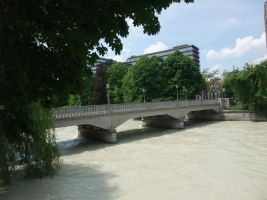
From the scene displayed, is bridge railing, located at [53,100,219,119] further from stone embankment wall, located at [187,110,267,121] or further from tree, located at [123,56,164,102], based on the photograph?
tree, located at [123,56,164,102]

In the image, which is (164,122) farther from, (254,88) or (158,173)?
(158,173)

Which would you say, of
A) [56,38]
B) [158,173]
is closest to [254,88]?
[158,173]

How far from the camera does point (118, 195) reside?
15148 mm

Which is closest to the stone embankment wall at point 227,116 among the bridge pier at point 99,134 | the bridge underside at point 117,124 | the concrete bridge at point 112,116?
the bridge underside at point 117,124

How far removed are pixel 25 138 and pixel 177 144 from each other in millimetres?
15566

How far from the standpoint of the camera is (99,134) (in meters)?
33.3

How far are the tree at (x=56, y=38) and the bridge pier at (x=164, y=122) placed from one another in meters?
33.6

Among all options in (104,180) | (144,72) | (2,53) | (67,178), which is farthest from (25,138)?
(144,72)

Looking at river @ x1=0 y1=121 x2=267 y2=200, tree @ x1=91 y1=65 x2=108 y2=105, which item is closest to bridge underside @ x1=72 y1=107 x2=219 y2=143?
river @ x1=0 y1=121 x2=267 y2=200

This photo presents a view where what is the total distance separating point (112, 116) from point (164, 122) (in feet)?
41.8

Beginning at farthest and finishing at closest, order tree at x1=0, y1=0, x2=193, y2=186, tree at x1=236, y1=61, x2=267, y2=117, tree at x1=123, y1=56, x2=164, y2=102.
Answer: tree at x1=123, y1=56, x2=164, y2=102 → tree at x1=236, y1=61, x2=267, y2=117 → tree at x1=0, y1=0, x2=193, y2=186

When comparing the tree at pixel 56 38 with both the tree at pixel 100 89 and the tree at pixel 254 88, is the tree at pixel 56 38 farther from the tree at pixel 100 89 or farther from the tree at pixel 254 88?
the tree at pixel 100 89

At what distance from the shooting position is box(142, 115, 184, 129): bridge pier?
139 feet

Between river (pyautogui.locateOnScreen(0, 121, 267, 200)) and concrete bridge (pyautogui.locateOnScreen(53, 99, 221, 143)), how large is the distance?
1996mm
